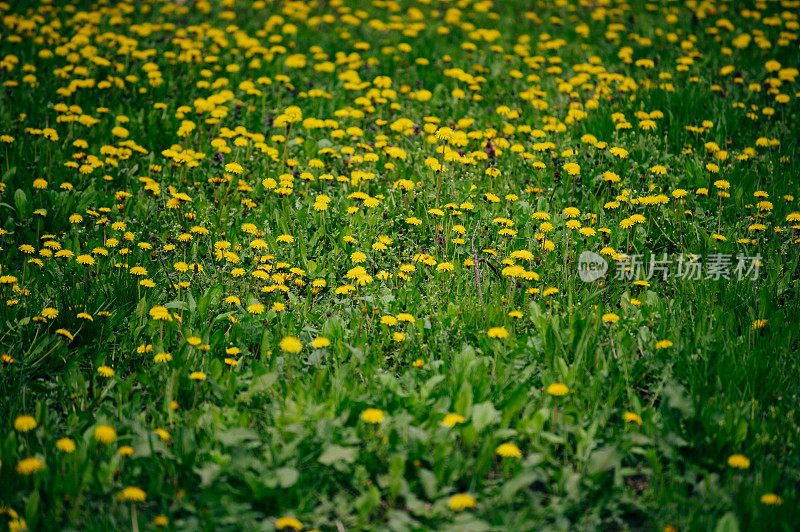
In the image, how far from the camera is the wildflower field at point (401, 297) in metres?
2.62

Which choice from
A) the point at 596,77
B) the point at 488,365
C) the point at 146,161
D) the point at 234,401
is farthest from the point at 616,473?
the point at 596,77

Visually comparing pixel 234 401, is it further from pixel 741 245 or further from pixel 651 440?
pixel 741 245

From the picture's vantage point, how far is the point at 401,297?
12.6 ft

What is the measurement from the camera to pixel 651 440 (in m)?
2.79

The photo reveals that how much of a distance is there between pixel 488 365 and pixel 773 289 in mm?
1822
